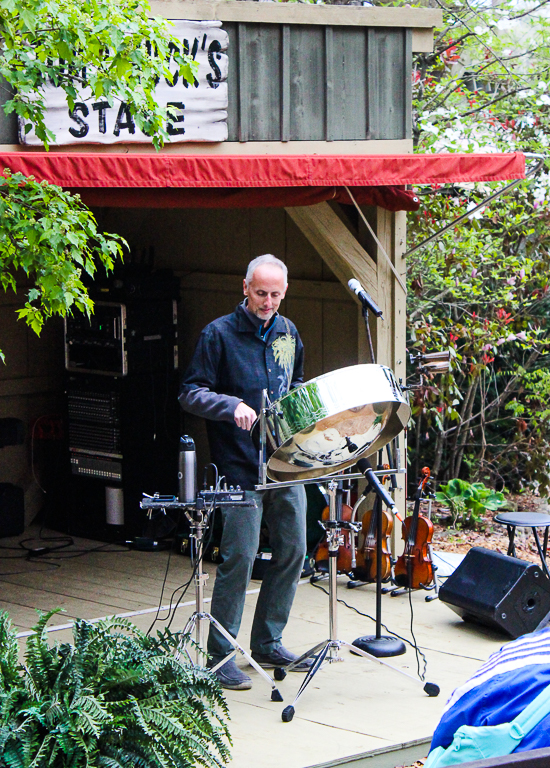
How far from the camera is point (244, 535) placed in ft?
13.7

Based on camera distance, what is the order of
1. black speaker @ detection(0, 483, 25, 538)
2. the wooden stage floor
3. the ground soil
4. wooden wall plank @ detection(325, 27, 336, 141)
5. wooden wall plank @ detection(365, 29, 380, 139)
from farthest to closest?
black speaker @ detection(0, 483, 25, 538), the ground soil, wooden wall plank @ detection(365, 29, 380, 139), wooden wall plank @ detection(325, 27, 336, 141), the wooden stage floor

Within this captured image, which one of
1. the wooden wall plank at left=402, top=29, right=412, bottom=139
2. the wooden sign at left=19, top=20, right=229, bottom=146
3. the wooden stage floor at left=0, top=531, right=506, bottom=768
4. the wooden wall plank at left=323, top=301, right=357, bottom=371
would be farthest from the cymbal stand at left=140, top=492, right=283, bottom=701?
the wooden wall plank at left=402, top=29, right=412, bottom=139

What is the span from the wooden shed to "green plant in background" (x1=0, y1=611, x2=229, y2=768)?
1984 millimetres

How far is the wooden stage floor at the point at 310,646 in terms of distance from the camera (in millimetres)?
3729

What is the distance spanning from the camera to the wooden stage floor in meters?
3.73

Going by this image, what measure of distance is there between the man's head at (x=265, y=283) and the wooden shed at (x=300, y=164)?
2.39ft

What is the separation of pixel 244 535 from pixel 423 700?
37.6 inches

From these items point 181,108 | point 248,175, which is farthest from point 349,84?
point 248,175

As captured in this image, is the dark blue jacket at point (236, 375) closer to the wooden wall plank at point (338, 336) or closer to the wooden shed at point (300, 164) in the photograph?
the wooden shed at point (300, 164)

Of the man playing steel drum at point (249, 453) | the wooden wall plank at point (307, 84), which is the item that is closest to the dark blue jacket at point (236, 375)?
the man playing steel drum at point (249, 453)

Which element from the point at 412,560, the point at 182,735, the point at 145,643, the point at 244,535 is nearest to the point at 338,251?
the point at 412,560

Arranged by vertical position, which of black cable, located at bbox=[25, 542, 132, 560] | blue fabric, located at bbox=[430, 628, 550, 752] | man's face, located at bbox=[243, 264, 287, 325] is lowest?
black cable, located at bbox=[25, 542, 132, 560]

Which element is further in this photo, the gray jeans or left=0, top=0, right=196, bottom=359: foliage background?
the gray jeans

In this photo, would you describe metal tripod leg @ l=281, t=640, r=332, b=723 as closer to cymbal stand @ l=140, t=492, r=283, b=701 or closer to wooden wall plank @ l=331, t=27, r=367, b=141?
cymbal stand @ l=140, t=492, r=283, b=701
